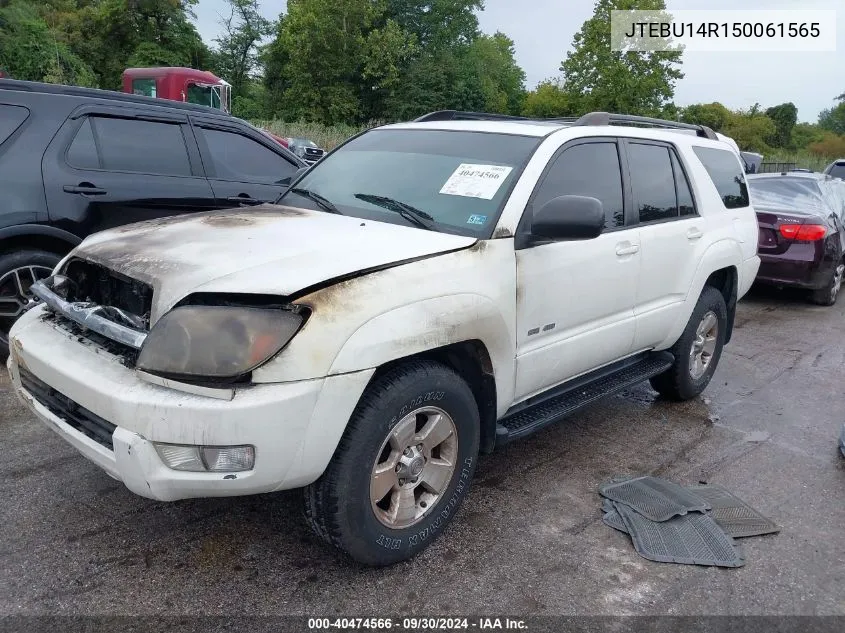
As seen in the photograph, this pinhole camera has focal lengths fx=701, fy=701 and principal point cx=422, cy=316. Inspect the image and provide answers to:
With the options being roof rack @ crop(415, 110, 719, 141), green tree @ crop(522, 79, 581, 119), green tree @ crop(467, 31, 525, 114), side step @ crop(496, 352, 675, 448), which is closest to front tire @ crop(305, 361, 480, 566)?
side step @ crop(496, 352, 675, 448)

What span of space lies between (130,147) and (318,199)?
221cm

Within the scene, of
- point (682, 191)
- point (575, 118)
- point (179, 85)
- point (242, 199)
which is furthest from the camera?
point (179, 85)

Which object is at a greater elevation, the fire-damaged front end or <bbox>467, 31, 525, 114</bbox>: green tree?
<bbox>467, 31, 525, 114</bbox>: green tree

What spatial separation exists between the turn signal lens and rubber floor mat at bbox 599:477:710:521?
18.5 ft

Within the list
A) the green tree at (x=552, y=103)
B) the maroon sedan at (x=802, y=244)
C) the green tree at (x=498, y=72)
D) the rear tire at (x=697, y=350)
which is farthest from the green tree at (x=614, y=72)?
the rear tire at (x=697, y=350)

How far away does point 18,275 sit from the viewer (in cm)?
461

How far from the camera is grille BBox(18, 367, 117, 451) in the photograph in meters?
2.46

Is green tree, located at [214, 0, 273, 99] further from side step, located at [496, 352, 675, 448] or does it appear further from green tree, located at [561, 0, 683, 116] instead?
side step, located at [496, 352, 675, 448]

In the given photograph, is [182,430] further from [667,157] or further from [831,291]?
[831,291]

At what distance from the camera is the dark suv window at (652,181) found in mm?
4047

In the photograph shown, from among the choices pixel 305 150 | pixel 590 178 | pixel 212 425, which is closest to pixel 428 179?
pixel 590 178

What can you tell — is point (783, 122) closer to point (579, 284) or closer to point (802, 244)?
point (802, 244)

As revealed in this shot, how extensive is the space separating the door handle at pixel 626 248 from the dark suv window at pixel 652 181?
23 cm

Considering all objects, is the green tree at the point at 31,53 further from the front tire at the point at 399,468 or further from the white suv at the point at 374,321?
the front tire at the point at 399,468
